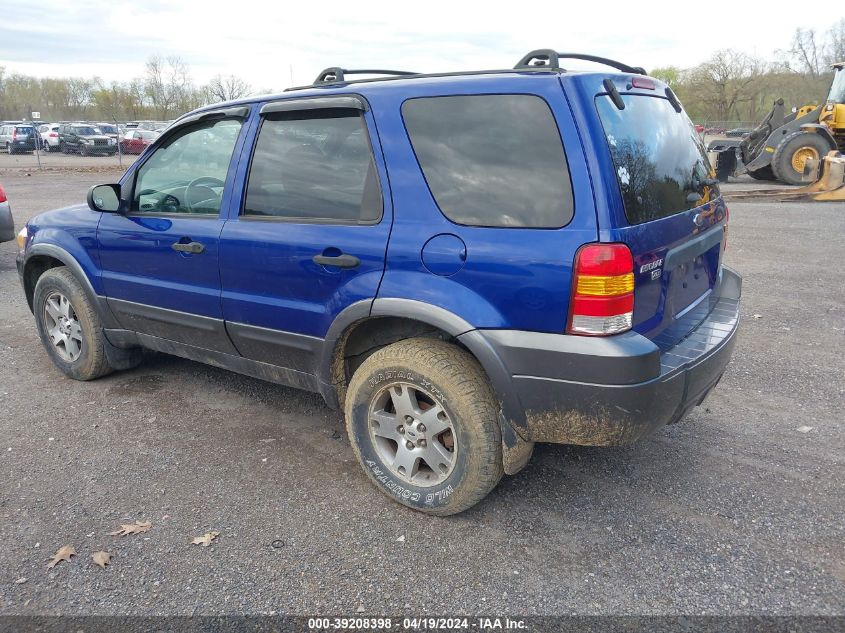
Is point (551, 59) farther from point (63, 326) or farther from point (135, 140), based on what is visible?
point (135, 140)

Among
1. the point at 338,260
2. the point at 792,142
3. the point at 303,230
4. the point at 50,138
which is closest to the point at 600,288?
the point at 338,260

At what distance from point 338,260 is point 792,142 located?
16.9m

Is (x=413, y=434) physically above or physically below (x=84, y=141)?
below

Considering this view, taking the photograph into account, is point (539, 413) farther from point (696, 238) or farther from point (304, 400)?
point (304, 400)

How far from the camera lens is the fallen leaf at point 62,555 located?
9.04ft

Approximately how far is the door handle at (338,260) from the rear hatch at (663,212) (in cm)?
116

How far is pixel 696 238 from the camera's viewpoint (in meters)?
3.13

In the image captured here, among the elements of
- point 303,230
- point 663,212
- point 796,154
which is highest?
point 796,154

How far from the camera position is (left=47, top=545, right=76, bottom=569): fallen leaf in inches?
108

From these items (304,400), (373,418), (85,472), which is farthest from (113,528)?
(304,400)

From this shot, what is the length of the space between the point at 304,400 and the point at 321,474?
3.32ft

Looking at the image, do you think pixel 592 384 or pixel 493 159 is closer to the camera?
pixel 592 384

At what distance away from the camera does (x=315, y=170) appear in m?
3.30

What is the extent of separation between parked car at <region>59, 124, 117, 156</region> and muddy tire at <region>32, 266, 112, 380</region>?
32.6 m
